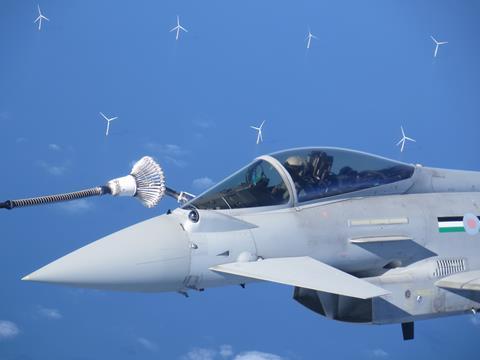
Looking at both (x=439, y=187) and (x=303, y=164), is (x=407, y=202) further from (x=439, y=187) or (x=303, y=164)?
(x=303, y=164)

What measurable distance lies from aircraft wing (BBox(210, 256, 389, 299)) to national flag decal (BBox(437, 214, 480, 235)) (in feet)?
8.51

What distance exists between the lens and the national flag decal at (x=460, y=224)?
39.3 feet

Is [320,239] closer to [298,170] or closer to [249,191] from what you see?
[298,170]

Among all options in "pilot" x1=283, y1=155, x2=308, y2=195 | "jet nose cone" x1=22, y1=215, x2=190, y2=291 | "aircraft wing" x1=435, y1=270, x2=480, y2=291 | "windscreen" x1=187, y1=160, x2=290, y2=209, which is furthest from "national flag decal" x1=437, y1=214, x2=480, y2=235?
"jet nose cone" x1=22, y1=215, x2=190, y2=291

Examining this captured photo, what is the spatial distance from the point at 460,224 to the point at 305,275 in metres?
3.53

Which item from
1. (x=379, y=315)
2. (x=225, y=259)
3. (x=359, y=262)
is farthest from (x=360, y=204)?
(x=225, y=259)

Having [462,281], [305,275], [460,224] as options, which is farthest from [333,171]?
[462,281]

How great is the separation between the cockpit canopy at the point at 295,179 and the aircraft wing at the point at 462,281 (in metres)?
1.67

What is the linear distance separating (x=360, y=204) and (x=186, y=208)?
257 centimetres

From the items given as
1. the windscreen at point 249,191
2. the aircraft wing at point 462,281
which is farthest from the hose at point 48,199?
the aircraft wing at point 462,281

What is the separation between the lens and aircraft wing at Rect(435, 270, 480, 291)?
11312 mm

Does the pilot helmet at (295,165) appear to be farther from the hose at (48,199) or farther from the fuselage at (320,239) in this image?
the hose at (48,199)

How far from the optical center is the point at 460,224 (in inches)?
481

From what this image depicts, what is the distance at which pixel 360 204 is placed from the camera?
11383 millimetres
